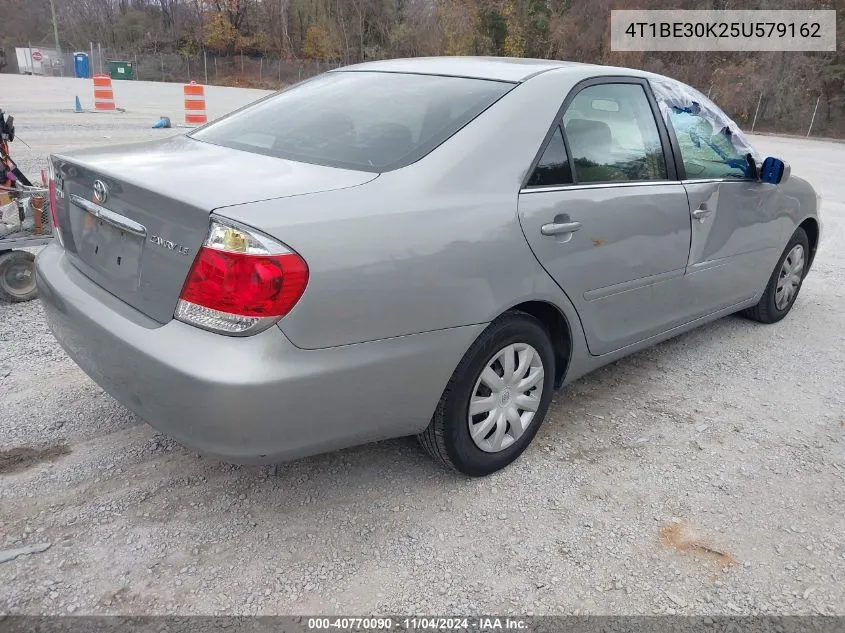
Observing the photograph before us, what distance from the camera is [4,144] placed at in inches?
199

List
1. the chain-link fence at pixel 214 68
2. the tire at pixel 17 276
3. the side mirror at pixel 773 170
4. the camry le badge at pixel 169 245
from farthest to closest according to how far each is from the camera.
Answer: the chain-link fence at pixel 214 68
the tire at pixel 17 276
the side mirror at pixel 773 170
the camry le badge at pixel 169 245

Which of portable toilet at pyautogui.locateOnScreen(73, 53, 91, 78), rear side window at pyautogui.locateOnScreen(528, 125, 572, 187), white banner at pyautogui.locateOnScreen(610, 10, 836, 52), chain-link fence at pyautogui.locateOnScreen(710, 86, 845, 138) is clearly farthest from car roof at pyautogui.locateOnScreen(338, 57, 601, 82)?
portable toilet at pyautogui.locateOnScreen(73, 53, 91, 78)

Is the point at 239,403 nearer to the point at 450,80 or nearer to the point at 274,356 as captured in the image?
the point at 274,356

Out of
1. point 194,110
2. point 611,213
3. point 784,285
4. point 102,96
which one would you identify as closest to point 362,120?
point 611,213

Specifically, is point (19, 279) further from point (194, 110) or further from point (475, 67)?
point (194, 110)

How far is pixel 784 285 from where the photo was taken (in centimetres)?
483

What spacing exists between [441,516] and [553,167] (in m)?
1.48

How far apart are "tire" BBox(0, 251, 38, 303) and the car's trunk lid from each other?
1902 mm

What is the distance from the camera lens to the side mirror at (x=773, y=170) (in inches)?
156

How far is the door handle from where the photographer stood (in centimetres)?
269

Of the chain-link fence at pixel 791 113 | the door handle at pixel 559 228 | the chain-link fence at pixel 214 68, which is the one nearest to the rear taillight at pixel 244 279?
the door handle at pixel 559 228

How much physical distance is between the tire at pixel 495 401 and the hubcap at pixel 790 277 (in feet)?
8.81

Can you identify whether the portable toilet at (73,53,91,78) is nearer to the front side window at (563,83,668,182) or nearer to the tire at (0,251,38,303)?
the tire at (0,251,38,303)

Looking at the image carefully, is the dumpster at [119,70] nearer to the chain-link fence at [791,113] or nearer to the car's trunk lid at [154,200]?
the chain-link fence at [791,113]
